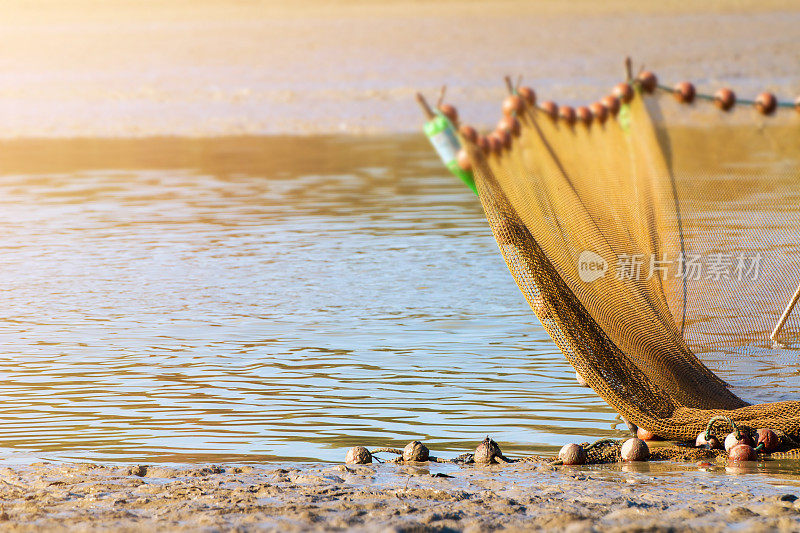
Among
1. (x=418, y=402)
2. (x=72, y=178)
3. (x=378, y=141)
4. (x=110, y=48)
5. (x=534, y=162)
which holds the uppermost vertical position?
(x=110, y=48)

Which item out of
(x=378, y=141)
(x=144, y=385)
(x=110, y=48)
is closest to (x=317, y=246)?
(x=144, y=385)

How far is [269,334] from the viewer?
855 centimetres

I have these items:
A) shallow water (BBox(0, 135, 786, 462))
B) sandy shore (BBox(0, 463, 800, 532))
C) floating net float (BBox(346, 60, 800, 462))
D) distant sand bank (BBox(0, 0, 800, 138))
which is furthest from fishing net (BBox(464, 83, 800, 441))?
distant sand bank (BBox(0, 0, 800, 138))

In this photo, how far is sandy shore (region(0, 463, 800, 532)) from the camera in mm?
4645

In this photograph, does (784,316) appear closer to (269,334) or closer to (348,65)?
(269,334)

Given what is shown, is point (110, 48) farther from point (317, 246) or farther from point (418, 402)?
point (418, 402)

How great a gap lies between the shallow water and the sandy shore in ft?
1.56

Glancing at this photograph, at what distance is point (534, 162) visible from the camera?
255 inches

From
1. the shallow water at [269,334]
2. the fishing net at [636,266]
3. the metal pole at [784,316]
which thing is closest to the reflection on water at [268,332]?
the shallow water at [269,334]

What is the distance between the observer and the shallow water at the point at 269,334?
6.34m

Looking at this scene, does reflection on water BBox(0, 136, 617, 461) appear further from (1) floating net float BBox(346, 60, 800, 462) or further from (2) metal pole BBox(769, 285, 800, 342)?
(2) metal pole BBox(769, 285, 800, 342)

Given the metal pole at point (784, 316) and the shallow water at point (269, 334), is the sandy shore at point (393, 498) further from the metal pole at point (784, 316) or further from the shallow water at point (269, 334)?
the metal pole at point (784, 316)

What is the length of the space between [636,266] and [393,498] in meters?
2.59

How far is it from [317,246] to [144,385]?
5.28 m
